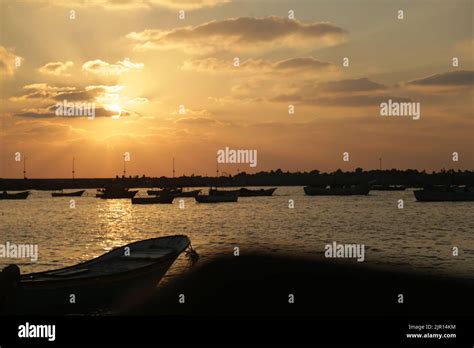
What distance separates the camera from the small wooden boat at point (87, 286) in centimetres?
2102

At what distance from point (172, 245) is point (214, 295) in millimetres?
9548

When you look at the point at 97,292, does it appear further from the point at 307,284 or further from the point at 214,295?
the point at 307,284

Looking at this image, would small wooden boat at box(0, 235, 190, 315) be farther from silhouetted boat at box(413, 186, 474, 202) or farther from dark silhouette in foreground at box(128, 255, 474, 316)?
silhouetted boat at box(413, 186, 474, 202)

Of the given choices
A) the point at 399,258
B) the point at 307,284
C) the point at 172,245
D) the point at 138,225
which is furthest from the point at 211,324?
the point at 138,225

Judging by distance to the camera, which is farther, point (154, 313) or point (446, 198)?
point (446, 198)

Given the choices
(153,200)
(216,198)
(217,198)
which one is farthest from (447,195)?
(153,200)

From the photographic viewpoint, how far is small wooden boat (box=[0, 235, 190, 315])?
21016 mm

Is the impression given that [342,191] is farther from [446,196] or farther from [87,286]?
[87,286]

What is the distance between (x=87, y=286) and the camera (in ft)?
74.0

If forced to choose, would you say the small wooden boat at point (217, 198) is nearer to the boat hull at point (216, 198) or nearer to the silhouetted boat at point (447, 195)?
the boat hull at point (216, 198)

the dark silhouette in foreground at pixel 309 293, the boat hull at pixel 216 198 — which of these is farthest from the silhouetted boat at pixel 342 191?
the dark silhouette in foreground at pixel 309 293

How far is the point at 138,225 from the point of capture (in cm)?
8538

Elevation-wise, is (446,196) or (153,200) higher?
(446,196)

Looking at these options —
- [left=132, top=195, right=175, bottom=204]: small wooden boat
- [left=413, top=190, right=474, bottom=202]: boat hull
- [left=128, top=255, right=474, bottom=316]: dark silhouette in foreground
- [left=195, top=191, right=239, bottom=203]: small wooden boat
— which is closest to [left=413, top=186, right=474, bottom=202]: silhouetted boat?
[left=413, top=190, right=474, bottom=202]: boat hull
